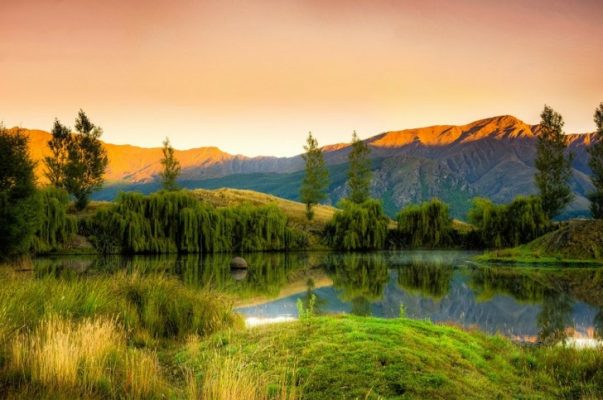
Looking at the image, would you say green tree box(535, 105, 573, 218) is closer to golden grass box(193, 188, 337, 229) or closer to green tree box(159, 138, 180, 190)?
golden grass box(193, 188, 337, 229)

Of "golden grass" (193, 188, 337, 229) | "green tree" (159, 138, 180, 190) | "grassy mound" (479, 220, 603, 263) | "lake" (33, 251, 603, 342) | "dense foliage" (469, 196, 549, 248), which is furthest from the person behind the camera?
"golden grass" (193, 188, 337, 229)

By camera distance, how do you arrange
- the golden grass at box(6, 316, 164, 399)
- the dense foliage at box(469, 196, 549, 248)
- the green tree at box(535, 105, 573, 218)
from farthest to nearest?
1. the green tree at box(535, 105, 573, 218)
2. the dense foliage at box(469, 196, 549, 248)
3. the golden grass at box(6, 316, 164, 399)

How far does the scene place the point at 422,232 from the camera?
76.8 metres

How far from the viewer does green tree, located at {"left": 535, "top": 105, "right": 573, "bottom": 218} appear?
72812mm

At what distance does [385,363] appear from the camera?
10.2 metres

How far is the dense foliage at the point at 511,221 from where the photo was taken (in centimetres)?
6894

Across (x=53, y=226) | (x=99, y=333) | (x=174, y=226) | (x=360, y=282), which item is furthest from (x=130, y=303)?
(x=174, y=226)

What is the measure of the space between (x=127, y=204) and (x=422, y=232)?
40.4 m

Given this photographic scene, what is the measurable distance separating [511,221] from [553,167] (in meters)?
10.5

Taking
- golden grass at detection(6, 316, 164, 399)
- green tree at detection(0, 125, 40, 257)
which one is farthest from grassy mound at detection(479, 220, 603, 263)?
golden grass at detection(6, 316, 164, 399)

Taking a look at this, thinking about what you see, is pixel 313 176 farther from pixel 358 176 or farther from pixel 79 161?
pixel 79 161

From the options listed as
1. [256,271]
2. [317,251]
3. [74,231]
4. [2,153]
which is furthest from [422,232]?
[2,153]

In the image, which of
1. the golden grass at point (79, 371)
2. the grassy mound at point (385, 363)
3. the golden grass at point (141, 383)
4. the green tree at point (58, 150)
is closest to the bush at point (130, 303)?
the golden grass at point (79, 371)

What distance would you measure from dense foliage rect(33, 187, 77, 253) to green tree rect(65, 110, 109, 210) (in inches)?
596
